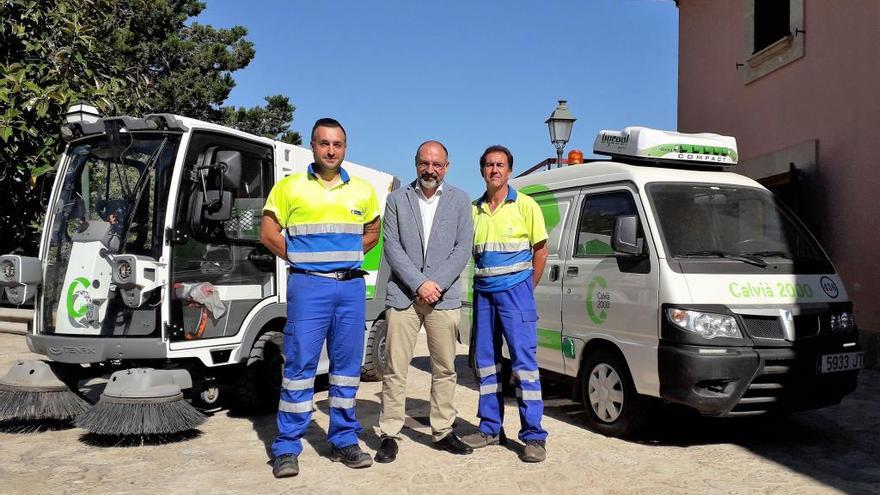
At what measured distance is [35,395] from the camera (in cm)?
529

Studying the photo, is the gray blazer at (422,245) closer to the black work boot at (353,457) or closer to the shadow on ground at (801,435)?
the black work boot at (353,457)

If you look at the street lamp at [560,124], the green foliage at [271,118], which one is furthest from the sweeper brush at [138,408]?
the green foliage at [271,118]

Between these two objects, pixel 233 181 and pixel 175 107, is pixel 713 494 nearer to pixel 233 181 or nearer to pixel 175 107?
pixel 233 181

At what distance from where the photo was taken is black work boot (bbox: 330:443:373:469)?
4.50 m

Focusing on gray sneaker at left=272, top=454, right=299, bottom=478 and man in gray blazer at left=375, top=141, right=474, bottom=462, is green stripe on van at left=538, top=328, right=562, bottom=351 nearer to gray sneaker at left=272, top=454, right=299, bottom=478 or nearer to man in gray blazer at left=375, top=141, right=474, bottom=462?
man in gray blazer at left=375, top=141, right=474, bottom=462

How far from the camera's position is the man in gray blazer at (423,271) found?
4691 mm

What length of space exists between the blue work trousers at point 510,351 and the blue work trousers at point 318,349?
2.75 feet

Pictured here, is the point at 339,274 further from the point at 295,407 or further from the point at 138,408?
the point at 138,408

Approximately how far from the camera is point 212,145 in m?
5.71

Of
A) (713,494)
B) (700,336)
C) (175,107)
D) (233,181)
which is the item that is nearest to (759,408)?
(700,336)

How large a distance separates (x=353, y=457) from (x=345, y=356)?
0.61m

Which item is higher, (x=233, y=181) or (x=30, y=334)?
(x=233, y=181)

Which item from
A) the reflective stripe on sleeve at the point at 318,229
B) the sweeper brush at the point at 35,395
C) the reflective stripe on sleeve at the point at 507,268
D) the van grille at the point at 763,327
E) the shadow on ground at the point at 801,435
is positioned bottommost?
the shadow on ground at the point at 801,435

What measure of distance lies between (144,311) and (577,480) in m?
3.15
